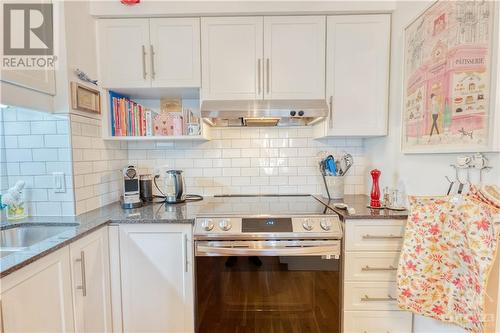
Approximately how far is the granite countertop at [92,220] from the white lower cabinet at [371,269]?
0.94m

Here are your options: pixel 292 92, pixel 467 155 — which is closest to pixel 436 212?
pixel 467 155

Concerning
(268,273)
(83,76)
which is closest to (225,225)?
(268,273)

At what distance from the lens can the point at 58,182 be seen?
1.55m

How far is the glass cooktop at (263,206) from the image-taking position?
1573mm

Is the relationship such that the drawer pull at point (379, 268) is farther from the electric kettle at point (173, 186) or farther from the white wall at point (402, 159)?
the electric kettle at point (173, 186)

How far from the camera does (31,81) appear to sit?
1.36 m

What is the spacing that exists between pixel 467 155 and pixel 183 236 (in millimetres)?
1450

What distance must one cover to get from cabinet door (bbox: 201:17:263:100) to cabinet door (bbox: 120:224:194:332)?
952 millimetres

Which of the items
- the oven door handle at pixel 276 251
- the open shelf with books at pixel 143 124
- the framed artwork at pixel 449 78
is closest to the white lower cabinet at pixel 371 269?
the oven door handle at pixel 276 251

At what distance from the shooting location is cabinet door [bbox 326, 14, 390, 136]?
5.78 feet

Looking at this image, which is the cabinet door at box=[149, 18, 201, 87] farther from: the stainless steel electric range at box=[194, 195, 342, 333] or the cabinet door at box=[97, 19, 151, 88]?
the stainless steel electric range at box=[194, 195, 342, 333]

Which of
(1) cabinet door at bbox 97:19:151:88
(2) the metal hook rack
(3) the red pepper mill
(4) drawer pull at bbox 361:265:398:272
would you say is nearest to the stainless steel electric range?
(4) drawer pull at bbox 361:265:398:272

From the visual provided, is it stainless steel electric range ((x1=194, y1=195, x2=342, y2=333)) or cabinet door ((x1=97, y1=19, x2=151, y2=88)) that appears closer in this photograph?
stainless steel electric range ((x1=194, y1=195, x2=342, y2=333))

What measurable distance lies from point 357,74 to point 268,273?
55.5 inches
